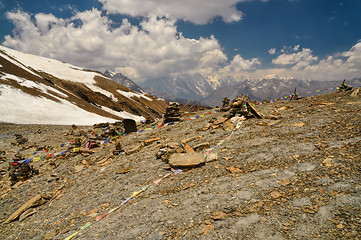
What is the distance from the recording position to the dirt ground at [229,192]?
175 inches

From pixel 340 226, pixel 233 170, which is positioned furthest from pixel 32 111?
pixel 340 226

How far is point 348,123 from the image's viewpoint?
29.1ft

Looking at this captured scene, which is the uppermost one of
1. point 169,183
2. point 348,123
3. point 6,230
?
point 348,123

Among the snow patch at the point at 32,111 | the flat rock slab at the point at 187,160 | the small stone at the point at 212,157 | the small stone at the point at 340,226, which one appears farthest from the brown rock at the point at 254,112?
the snow patch at the point at 32,111

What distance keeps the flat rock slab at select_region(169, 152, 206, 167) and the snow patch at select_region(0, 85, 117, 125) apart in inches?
1591

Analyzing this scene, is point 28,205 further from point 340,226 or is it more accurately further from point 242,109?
point 242,109

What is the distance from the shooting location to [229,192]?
5.97 m

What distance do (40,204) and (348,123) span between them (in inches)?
675

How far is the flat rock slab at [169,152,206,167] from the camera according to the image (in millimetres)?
8477

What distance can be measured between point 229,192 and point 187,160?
123 inches

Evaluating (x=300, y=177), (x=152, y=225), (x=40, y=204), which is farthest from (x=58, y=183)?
(x=300, y=177)

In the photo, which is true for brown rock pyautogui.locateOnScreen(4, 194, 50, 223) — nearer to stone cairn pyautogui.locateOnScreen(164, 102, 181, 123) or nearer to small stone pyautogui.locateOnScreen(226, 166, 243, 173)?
small stone pyautogui.locateOnScreen(226, 166, 243, 173)

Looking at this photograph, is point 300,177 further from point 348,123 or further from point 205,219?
point 348,123

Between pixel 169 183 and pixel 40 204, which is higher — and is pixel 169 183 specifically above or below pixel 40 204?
above
